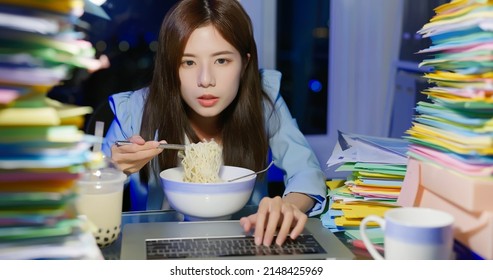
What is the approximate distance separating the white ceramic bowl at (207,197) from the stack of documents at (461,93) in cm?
34

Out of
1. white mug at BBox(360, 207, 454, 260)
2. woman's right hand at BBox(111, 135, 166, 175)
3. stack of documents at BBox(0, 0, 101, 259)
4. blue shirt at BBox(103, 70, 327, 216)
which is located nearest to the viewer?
stack of documents at BBox(0, 0, 101, 259)

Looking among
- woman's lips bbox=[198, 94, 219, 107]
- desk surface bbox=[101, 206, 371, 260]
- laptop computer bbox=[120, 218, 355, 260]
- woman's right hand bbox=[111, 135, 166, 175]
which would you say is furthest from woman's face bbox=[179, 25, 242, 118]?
laptop computer bbox=[120, 218, 355, 260]

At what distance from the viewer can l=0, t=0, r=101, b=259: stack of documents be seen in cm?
66

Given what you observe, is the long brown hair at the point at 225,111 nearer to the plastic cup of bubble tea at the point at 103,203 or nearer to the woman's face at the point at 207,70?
the woman's face at the point at 207,70

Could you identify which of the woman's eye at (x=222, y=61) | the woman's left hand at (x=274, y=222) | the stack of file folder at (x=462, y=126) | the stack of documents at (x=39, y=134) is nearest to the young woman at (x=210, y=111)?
the woman's eye at (x=222, y=61)

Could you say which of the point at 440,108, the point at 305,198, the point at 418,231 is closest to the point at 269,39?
the point at 305,198

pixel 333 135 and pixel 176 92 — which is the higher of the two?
pixel 176 92

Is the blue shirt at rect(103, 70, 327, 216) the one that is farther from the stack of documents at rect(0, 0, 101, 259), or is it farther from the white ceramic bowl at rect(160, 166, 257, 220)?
the stack of documents at rect(0, 0, 101, 259)

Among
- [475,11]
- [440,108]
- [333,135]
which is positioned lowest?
[333,135]

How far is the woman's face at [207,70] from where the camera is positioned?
4.67ft

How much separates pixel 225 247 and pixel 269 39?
185 cm

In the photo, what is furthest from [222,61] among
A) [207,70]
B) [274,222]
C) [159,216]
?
[274,222]
